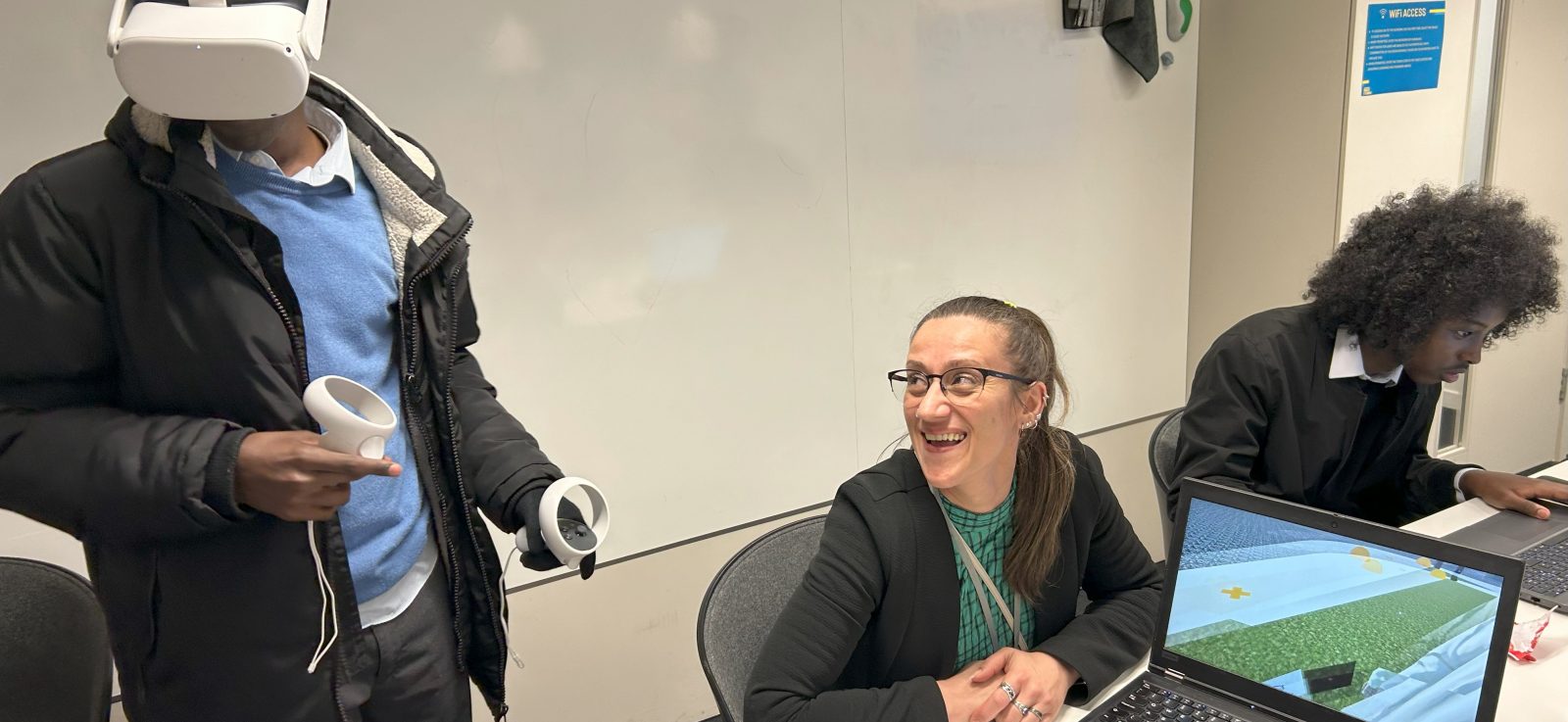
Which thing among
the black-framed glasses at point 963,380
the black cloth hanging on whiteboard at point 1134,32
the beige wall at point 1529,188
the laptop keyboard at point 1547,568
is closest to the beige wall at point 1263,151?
the black cloth hanging on whiteboard at point 1134,32

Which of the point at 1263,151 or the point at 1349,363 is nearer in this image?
the point at 1349,363

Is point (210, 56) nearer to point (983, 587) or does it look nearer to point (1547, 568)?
point (983, 587)

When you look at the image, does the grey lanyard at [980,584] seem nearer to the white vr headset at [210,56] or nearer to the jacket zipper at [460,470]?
the jacket zipper at [460,470]

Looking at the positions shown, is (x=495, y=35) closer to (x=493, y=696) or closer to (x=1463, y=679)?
(x=493, y=696)

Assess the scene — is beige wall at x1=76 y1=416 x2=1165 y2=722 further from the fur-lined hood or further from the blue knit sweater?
the fur-lined hood

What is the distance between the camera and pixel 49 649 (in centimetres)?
137

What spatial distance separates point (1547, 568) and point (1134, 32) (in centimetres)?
192

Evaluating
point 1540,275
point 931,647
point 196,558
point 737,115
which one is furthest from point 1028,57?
point 196,558

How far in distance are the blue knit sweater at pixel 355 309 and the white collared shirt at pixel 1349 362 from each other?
1642 millimetres

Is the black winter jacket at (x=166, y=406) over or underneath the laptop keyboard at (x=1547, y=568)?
over

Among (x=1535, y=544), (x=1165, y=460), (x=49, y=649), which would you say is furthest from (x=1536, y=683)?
(x=49, y=649)

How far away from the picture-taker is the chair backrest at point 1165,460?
1.91 m

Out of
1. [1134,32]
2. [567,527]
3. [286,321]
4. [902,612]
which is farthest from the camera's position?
[1134,32]

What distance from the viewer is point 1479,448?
147 inches
